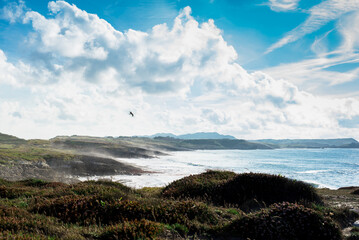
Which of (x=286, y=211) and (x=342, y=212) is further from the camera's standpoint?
(x=342, y=212)

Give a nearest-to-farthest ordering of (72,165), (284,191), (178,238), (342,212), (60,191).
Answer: (178,238) → (342,212) → (60,191) → (284,191) → (72,165)

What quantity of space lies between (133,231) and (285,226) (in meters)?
5.09

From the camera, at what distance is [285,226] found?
330 inches

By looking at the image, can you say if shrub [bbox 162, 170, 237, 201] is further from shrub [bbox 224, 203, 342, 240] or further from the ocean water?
shrub [bbox 224, 203, 342, 240]

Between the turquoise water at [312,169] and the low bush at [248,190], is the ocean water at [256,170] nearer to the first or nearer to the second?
the turquoise water at [312,169]

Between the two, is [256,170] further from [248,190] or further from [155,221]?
[155,221]

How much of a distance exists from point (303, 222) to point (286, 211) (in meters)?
0.62

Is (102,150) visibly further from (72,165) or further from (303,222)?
(303,222)

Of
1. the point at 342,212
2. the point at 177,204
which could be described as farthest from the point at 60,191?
the point at 342,212

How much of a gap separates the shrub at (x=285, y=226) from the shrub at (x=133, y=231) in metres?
2.74

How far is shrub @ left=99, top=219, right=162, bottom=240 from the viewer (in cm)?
680

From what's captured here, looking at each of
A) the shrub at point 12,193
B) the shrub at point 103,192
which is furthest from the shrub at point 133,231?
the shrub at point 12,193

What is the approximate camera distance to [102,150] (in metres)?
122

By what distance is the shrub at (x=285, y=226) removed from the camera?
8.18m
